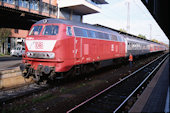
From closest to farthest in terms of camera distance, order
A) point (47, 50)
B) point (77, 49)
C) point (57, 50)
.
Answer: point (57, 50)
point (47, 50)
point (77, 49)

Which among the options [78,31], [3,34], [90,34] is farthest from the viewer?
[3,34]

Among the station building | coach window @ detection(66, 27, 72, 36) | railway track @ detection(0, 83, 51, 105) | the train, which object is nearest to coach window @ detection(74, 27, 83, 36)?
the train

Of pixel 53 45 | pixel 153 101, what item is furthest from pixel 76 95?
pixel 153 101

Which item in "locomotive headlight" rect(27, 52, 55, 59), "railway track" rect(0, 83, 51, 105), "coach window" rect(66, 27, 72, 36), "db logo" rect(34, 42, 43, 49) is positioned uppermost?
"coach window" rect(66, 27, 72, 36)

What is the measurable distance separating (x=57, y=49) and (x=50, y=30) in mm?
1353

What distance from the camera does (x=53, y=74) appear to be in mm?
7988

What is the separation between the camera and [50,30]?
28.0 ft

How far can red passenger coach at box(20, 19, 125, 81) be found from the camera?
7.98 m

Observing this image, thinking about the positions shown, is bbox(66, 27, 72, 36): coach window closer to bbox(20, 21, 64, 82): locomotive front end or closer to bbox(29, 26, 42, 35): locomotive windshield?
bbox(20, 21, 64, 82): locomotive front end

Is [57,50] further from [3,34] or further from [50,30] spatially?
[3,34]

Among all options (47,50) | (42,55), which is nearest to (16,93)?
(42,55)

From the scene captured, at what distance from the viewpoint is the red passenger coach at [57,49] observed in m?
7.98

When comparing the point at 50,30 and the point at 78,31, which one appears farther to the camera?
the point at 78,31

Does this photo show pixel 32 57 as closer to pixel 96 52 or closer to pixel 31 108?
pixel 31 108
